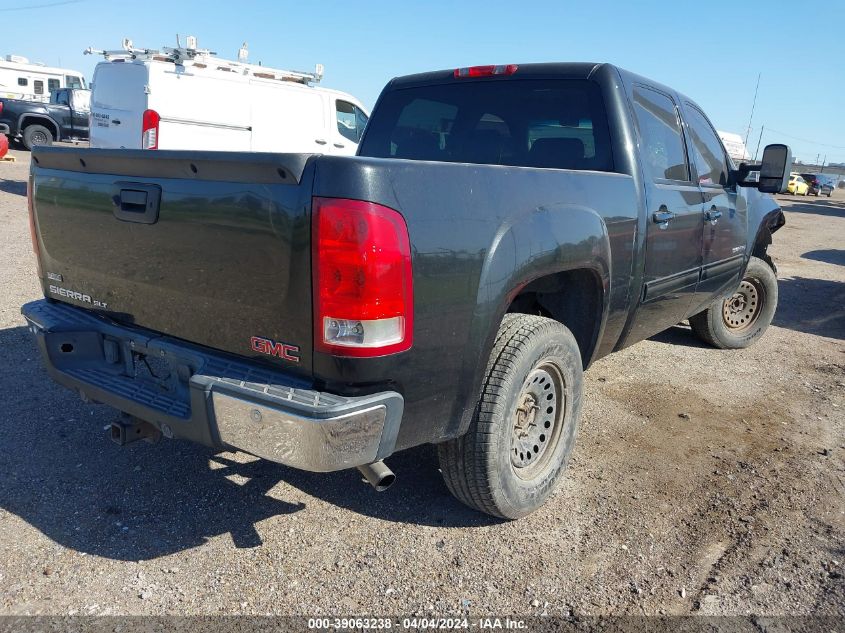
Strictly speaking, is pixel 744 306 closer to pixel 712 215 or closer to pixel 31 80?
pixel 712 215

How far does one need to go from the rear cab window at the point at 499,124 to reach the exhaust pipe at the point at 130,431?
2.29 metres

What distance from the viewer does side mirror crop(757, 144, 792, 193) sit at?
4.51m

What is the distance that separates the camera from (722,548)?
2.83m

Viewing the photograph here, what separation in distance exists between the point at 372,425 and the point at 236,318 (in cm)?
61

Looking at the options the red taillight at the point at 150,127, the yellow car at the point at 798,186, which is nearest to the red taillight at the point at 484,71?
the red taillight at the point at 150,127

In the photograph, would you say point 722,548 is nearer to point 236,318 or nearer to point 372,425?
point 372,425

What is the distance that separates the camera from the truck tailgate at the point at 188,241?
2.10 metres

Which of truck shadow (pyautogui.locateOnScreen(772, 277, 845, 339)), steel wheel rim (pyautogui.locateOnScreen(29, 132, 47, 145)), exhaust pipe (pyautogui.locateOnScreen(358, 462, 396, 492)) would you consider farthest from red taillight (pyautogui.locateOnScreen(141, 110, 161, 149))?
steel wheel rim (pyautogui.locateOnScreen(29, 132, 47, 145))

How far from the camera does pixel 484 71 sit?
3945 millimetres

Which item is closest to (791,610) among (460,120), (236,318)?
(236,318)

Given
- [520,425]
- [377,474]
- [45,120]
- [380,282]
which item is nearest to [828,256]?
[520,425]

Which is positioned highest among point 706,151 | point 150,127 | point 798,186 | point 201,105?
point 201,105

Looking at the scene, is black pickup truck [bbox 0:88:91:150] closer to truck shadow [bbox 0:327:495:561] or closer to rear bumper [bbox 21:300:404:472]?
truck shadow [bbox 0:327:495:561]

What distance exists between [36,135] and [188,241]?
21.1 metres
